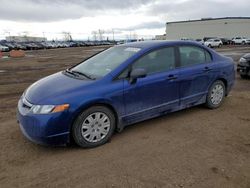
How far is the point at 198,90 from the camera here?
16.9ft

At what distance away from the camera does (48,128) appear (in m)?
3.54

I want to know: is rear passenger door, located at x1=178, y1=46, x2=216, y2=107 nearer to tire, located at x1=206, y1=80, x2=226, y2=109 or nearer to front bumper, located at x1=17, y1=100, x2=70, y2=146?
tire, located at x1=206, y1=80, x2=226, y2=109

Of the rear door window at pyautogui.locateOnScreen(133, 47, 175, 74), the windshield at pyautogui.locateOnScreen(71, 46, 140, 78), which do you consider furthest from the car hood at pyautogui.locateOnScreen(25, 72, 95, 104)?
the rear door window at pyautogui.locateOnScreen(133, 47, 175, 74)

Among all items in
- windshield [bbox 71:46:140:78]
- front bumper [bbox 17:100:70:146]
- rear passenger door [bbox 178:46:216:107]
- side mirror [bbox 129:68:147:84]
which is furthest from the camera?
rear passenger door [bbox 178:46:216:107]

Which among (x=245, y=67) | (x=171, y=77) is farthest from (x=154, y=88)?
(x=245, y=67)

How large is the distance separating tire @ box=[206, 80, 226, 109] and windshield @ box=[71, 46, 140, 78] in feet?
6.43

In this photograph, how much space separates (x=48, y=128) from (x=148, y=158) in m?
1.43

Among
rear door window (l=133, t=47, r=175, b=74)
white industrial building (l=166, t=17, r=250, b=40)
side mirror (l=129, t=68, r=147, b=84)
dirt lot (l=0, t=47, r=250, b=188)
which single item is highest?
white industrial building (l=166, t=17, r=250, b=40)

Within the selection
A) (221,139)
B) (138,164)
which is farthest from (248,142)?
(138,164)

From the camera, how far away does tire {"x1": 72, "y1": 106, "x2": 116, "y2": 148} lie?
376cm

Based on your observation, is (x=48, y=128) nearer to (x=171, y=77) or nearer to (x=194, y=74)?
(x=171, y=77)

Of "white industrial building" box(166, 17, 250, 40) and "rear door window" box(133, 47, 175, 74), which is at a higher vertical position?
"white industrial building" box(166, 17, 250, 40)

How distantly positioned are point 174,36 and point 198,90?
3251 inches

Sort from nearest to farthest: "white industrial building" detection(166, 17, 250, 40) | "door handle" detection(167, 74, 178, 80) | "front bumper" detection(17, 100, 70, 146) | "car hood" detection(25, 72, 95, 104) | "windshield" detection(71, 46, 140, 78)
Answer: "front bumper" detection(17, 100, 70, 146)
"car hood" detection(25, 72, 95, 104)
"windshield" detection(71, 46, 140, 78)
"door handle" detection(167, 74, 178, 80)
"white industrial building" detection(166, 17, 250, 40)
